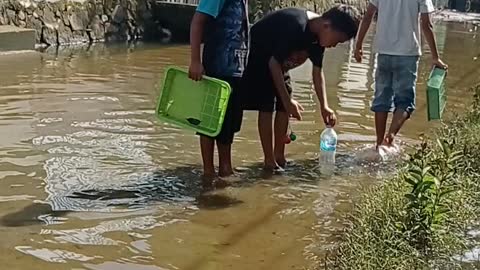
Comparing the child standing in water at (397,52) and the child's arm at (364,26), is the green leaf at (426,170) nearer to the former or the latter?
the child standing in water at (397,52)

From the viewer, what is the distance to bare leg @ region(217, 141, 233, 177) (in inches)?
227

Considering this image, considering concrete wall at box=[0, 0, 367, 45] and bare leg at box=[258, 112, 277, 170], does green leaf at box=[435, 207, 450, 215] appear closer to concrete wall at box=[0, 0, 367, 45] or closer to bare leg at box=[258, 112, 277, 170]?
bare leg at box=[258, 112, 277, 170]

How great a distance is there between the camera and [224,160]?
5824 mm

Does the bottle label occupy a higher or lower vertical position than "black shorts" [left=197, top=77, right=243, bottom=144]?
lower

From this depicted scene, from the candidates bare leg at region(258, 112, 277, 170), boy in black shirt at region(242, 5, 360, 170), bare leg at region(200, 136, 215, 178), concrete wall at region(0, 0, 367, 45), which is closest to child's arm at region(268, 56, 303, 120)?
boy in black shirt at region(242, 5, 360, 170)

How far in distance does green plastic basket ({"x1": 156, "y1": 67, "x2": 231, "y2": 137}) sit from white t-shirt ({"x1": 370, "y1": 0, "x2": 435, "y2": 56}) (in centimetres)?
202

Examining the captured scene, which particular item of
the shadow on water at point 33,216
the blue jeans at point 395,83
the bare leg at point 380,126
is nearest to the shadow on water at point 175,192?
the shadow on water at point 33,216

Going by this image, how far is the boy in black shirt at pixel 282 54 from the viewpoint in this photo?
5.77m

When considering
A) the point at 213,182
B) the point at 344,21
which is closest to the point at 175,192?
the point at 213,182

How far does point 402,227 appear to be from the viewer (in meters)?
4.30

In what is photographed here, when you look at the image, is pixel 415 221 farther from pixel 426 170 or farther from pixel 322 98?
pixel 322 98

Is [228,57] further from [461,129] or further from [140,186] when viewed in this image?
[461,129]

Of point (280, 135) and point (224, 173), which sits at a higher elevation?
point (280, 135)

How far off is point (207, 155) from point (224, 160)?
6.2 inches
